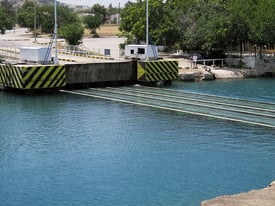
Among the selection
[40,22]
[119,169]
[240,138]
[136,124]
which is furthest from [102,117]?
[40,22]

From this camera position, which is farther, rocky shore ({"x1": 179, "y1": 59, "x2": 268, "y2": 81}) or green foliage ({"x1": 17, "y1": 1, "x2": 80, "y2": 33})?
green foliage ({"x1": 17, "y1": 1, "x2": 80, "y2": 33})

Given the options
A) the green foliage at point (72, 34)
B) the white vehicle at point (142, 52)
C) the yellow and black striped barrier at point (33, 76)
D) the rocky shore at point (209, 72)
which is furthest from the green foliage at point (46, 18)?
the yellow and black striped barrier at point (33, 76)

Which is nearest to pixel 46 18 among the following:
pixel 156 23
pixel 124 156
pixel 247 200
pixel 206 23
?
pixel 156 23

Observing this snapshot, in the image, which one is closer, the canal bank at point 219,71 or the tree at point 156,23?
the canal bank at point 219,71

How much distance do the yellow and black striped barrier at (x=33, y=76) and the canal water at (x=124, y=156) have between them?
3872 millimetres

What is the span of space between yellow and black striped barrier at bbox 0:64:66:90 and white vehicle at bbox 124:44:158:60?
732cm

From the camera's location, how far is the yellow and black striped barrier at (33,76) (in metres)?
33.5

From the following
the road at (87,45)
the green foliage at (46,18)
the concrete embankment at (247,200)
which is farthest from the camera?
the green foliage at (46,18)

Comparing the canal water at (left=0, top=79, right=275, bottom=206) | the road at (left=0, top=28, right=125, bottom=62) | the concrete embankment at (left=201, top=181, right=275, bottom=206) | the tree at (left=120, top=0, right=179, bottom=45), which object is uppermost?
the tree at (left=120, top=0, right=179, bottom=45)

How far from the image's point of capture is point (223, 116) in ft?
87.2

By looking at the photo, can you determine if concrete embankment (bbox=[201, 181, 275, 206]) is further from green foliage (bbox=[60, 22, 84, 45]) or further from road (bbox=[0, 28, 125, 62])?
green foliage (bbox=[60, 22, 84, 45])

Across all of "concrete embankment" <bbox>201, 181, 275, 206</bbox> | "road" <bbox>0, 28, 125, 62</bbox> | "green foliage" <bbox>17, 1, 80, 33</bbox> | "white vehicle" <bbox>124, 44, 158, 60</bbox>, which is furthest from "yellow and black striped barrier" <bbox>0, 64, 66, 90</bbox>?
"green foliage" <bbox>17, 1, 80, 33</bbox>

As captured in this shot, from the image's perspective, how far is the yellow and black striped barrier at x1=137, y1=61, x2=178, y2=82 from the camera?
38.2 metres

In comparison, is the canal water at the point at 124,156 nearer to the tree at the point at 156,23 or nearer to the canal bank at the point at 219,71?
the canal bank at the point at 219,71
